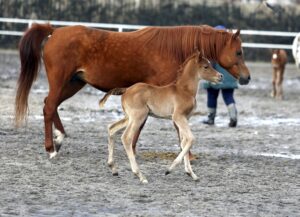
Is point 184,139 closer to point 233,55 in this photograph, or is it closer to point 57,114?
point 233,55

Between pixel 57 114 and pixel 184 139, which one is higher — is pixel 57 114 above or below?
below

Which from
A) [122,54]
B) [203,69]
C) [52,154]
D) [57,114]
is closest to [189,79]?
[203,69]

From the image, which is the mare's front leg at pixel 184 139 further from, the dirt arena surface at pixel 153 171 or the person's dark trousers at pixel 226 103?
the person's dark trousers at pixel 226 103

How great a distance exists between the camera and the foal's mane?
34.2ft

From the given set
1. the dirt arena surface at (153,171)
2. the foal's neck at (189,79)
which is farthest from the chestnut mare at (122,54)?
the foal's neck at (189,79)

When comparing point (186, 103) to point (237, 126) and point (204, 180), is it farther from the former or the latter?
point (237, 126)

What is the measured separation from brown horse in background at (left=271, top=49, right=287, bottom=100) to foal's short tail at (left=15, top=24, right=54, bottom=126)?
1018cm

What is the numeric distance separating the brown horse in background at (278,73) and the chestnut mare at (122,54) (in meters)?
9.69

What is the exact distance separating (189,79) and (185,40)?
1330mm

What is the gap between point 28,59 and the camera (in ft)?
35.5

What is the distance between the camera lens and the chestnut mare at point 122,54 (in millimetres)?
10422

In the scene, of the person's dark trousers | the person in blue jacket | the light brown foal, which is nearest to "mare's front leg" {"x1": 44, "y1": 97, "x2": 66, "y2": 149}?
the light brown foal

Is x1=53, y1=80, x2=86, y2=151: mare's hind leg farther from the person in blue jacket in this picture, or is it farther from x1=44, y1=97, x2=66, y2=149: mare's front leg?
the person in blue jacket

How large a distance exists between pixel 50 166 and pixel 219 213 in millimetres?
2782
